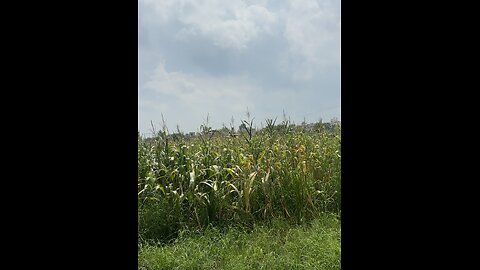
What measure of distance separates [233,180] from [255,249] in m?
0.78

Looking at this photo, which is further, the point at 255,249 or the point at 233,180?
the point at 233,180

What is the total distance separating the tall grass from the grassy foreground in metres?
0.16

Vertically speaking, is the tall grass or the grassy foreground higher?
the tall grass

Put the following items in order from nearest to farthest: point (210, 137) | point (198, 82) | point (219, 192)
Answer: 1. point (198, 82)
2. point (219, 192)
3. point (210, 137)

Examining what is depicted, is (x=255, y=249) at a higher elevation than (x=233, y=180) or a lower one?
lower

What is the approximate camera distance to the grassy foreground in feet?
8.68

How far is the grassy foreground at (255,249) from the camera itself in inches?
104

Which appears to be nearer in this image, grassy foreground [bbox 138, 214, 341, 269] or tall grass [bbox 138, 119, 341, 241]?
grassy foreground [bbox 138, 214, 341, 269]

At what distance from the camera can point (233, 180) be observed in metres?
3.45
